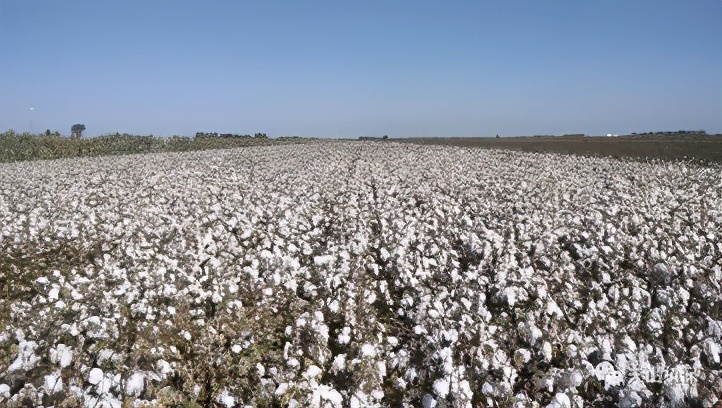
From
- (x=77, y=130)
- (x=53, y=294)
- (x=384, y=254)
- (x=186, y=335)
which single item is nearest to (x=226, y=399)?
(x=186, y=335)

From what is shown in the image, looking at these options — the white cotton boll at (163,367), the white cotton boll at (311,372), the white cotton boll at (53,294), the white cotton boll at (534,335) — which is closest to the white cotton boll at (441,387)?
the white cotton boll at (311,372)

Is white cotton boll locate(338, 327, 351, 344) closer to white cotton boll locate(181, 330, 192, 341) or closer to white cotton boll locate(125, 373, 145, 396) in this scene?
white cotton boll locate(181, 330, 192, 341)

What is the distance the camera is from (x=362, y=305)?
7.25 metres

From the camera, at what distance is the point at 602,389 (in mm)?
5008

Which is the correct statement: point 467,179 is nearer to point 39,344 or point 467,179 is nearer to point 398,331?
point 398,331

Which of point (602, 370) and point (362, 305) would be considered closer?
point (602, 370)

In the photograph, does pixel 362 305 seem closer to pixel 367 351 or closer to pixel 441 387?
pixel 367 351

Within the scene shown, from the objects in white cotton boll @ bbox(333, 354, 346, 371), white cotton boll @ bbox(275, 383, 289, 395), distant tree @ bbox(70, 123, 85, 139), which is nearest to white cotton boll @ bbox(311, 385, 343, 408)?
white cotton boll @ bbox(275, 383, 289, 395)

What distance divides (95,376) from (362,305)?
3527 mm

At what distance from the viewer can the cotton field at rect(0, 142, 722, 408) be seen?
16.7 ft

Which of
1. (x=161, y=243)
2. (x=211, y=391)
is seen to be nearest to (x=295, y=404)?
(x=211, y=391)

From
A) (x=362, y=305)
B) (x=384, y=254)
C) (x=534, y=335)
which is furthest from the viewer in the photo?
(x=384, y=254)

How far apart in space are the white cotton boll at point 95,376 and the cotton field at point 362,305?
0.03 m

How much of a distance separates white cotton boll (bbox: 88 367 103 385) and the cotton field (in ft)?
0.10
